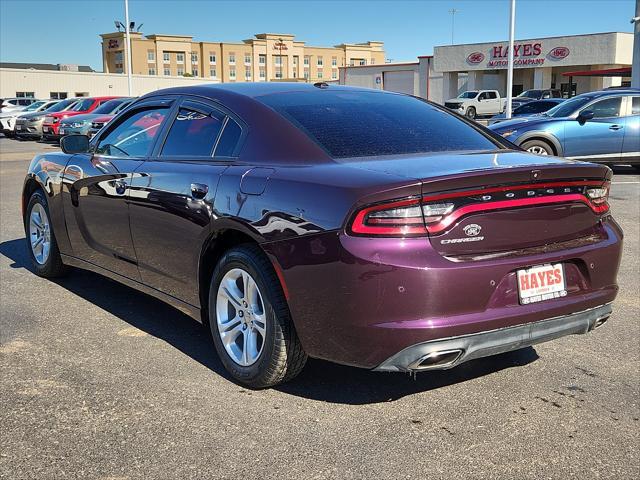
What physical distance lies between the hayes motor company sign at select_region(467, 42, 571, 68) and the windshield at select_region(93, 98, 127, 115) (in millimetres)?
36477

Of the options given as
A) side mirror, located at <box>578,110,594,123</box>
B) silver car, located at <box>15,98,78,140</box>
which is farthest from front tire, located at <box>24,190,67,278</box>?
silver car, located at <box>15,98,78,140</box>

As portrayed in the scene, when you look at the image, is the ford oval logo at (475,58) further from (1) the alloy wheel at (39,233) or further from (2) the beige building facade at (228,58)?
(2) the beige building facade at (228,58)

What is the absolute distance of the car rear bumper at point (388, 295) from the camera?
121 inches

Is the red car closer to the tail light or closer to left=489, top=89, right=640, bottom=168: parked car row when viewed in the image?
left=489, top=89, right=640, bottom=168: parked car row

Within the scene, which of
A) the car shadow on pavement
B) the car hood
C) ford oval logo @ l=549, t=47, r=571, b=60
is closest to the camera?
the car hood

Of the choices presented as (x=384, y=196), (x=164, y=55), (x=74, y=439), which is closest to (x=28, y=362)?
(x=74, y=439)

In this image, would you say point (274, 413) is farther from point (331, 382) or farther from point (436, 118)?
point (436, 118)

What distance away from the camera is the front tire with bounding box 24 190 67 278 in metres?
5.87

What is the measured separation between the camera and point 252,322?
3.73 metres

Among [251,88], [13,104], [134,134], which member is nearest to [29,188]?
[134,134]

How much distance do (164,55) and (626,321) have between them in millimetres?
136461

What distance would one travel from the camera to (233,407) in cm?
358

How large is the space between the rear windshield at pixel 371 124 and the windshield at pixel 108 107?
2067 centimetres

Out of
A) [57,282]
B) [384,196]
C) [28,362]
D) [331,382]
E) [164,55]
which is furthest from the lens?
[164,55]
